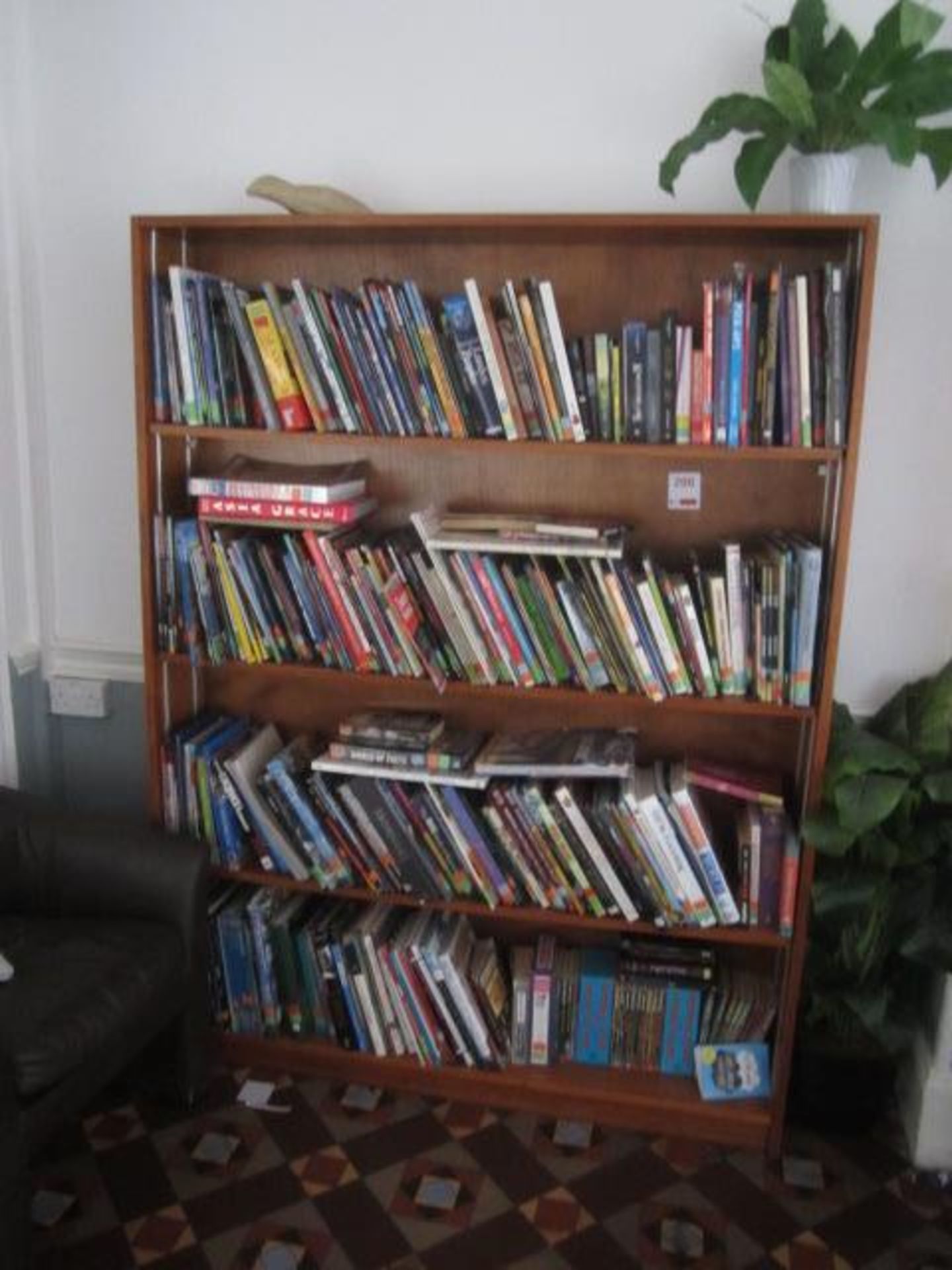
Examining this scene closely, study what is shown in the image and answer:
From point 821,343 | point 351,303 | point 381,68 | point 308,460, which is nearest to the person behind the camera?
point 821,343

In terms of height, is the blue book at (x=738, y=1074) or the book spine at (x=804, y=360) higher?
the book spine at (x=804, y=360)

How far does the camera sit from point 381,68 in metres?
2.05

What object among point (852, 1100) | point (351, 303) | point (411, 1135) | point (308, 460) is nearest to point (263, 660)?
point (308, 460)

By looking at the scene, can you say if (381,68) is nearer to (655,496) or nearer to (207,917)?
(655,496)

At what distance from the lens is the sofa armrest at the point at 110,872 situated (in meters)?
2.04

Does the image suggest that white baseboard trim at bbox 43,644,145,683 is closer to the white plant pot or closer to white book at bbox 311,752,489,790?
white book at bbox 311,752,489,790

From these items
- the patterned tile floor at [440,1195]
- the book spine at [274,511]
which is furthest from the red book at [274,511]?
the patterned tile floor at [440,1195]

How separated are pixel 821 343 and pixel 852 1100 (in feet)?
5.02

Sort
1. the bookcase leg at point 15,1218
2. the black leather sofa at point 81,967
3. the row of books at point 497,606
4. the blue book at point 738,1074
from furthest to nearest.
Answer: the blue book at point 738,1074
the row of books at point 497,606
the black leather sofa at point 81,967
the bookcase leg at point 15,1218

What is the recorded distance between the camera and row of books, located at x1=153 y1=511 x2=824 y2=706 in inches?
73.6

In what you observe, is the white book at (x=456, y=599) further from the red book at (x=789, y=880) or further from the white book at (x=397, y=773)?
the red book at (x=789, y=880)

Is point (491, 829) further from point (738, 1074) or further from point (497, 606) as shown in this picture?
point (738, 1074)

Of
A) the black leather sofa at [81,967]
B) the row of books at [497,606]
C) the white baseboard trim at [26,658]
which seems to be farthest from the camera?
the white baseboard trim at [26,658]

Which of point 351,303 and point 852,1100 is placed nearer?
point 351,303
